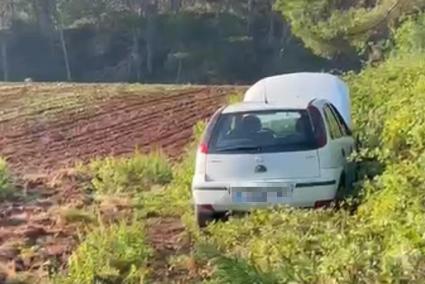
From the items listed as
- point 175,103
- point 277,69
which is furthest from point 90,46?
point 175,103

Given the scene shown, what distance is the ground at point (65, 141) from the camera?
32.3 ft

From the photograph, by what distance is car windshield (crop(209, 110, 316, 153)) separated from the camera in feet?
32.2

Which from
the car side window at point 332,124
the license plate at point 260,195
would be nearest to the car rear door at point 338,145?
the car side window at point 332,124

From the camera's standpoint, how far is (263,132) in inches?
396

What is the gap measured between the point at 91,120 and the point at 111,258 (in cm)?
1763

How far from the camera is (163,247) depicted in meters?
9.30

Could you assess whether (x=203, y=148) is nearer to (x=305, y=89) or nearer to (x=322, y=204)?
(x=322, y=204)

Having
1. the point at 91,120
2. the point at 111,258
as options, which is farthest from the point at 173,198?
the point at 91,120

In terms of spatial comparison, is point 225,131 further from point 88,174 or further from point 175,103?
point 175,103

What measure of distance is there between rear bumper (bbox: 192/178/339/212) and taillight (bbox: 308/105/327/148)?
412mm

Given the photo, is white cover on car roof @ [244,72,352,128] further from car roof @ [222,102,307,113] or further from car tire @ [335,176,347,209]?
car tire @ [335,176,347,209]

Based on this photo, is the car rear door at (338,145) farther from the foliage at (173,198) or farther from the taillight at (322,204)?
the foliage at (173,198)

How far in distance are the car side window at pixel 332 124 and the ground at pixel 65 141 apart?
1894 mm

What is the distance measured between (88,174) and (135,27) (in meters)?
40.5
